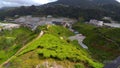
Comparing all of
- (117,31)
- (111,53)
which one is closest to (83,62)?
(111,53)

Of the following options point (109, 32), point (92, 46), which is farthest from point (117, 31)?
point (92, 46)

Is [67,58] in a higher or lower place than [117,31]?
higher

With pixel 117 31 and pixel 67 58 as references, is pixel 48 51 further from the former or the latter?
pixel 117 31

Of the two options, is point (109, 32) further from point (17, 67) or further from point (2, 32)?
point (17, 67)

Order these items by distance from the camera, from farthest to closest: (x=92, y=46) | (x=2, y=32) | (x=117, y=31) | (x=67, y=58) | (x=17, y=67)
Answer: (x=2, y=32) → (x=117, y=31) → (x=92, y=46) → (x=67, y=58) → (x=17, y=67)

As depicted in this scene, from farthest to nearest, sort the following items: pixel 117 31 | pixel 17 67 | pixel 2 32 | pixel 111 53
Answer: pixel 2 32 < pixel 117 31 < pixel 111 53 < pixel 17 67

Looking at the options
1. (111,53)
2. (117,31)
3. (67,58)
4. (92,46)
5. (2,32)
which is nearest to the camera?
(67,58)

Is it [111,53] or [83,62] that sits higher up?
[83,62]

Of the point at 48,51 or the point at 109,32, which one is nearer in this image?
the point at 48,51

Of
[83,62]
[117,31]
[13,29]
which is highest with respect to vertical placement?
[83,62]
